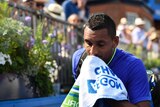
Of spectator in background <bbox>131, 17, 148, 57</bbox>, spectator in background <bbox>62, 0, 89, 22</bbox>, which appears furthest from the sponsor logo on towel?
spectator in background <bbox>131, 17, 148, 57</bbox>

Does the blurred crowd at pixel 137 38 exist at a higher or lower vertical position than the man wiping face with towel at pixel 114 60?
lower

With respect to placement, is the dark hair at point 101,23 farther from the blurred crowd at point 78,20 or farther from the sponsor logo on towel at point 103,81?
the blurred crowd at point 78,20

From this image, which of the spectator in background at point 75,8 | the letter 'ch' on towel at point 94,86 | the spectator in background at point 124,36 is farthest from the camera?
the spectator in background at point 124,36

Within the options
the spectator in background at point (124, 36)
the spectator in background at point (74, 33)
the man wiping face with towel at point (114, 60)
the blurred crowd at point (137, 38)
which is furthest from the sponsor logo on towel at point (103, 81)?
the spectator in background at point (124, 36)

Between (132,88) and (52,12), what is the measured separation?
14.6ft

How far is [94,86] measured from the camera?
8.37 ft

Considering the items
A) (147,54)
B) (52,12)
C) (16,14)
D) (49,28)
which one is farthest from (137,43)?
(16,14)

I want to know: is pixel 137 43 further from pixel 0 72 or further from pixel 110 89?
pixel 110 89

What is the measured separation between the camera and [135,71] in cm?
288

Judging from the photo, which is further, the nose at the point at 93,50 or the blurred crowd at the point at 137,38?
the blurred crowd at the point at 137,38

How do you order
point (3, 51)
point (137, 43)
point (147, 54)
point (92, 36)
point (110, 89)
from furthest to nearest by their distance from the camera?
point (147, 54)
point (137, 43)
point (3, 51)
point (92, 36)
point (110, 89)

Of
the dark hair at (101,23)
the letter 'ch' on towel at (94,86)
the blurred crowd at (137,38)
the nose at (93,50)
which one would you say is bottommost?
the blurred crowd at (137,38)

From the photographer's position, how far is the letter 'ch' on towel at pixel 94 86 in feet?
8.34

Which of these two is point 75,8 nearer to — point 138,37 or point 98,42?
point 138,37
